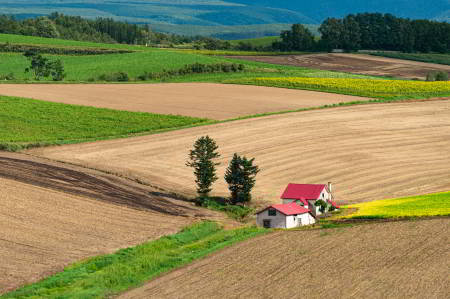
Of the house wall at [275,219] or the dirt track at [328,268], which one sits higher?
the dirt track at [328,268]

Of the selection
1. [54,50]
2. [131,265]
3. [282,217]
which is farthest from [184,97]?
[131,265]

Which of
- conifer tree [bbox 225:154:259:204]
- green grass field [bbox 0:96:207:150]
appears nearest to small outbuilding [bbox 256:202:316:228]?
conifer tree [bbox 225:154:259:204]

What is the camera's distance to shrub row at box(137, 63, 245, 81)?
432 feet

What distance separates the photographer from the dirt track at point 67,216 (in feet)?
149

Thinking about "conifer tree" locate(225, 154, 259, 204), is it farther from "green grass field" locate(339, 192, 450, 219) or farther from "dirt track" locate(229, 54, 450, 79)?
"dirt track" locate(229, 54, 450, 79)

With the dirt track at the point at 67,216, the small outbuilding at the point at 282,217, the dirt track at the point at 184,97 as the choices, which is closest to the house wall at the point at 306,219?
the small outbuilding at the point at 282,217

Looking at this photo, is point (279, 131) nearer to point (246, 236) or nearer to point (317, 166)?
point (317, 166)

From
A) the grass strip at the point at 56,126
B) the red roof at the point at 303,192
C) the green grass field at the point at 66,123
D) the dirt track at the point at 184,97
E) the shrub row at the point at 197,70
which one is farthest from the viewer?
the shrub row at the point at 197,70

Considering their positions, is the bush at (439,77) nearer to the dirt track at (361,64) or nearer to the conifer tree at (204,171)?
the dirt track at (361,64)

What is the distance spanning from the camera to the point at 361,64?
15725cm

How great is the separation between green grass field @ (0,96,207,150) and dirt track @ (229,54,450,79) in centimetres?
5977

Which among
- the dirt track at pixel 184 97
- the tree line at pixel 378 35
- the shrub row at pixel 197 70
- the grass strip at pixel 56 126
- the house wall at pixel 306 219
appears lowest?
the house wall at pixel 306 219

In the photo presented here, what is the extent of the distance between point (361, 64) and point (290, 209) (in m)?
105

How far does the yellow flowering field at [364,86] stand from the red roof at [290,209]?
5494 cm
